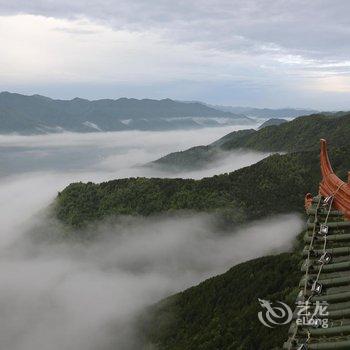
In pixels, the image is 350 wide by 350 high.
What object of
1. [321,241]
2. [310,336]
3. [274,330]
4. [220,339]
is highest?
[321,241]

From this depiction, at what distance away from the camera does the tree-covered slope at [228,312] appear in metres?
103

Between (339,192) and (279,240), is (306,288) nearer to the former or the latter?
(339,192)

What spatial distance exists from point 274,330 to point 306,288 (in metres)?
92.4

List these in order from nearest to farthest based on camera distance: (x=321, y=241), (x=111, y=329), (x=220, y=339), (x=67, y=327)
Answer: (x=321, y=241)
(x=220, y=339)
(x=111, y=329)
(x=67, y=327)

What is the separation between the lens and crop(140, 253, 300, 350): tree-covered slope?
103 metres

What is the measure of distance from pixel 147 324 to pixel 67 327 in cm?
4731

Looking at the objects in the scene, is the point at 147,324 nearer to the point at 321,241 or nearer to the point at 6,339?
the point at 6,339

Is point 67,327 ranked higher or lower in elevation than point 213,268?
lower

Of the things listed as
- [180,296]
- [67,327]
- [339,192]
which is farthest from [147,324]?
[339,192]

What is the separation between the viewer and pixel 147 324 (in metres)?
152

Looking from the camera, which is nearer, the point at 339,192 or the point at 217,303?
the point at 339,192

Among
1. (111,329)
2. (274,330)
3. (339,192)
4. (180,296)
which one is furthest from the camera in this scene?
(111,329)

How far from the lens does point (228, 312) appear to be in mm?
121938

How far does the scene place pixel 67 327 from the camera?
606 feet
